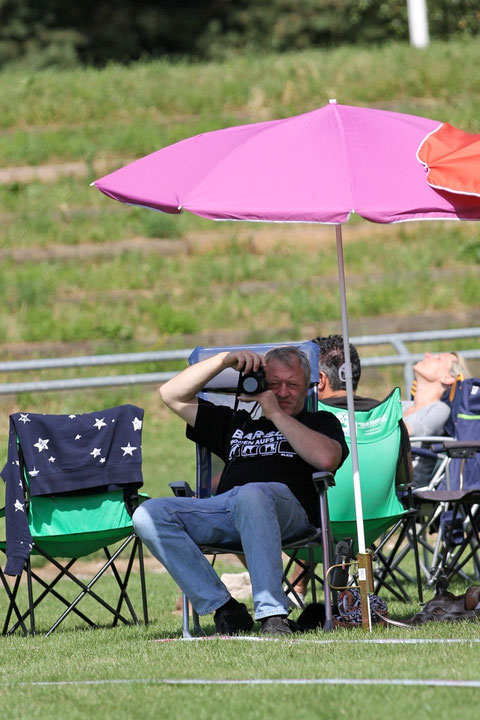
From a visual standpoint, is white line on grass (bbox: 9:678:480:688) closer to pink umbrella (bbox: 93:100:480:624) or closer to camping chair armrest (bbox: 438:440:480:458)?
pink umbrella (bbox: 93:100:480:624)

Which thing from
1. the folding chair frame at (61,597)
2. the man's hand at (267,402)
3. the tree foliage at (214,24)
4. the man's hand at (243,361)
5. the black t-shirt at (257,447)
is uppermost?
the tree foliage at (214,24)

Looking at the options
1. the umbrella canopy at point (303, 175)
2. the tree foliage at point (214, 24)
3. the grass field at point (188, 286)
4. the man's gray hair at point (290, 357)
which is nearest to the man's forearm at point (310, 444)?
the man's gray hair at point (290, 357)

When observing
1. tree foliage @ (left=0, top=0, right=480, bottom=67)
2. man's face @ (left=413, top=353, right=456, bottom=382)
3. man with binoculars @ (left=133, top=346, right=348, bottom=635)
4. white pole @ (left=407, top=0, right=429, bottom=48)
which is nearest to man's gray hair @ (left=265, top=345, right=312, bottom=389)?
man with binoculars @ (left=133, top=346, right=348, bottom=635)

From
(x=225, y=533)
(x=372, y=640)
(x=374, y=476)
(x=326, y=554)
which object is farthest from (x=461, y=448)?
(x=372, y=640)

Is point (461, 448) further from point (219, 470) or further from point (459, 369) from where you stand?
point (219, 470)

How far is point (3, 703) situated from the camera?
3.77 metres

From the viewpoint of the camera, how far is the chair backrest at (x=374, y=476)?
19.5 feet

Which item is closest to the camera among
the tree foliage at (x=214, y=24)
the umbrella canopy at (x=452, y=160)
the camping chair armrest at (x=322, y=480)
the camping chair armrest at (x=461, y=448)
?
the umbrella canopy at (x=452, y=160)

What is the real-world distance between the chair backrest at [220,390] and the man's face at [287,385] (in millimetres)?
205

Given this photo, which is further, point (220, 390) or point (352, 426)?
point (220, 390)

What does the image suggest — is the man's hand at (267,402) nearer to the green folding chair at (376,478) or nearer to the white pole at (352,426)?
the white pole at (352,426)

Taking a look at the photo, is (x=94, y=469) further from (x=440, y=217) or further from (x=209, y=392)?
(x=440, y=217)

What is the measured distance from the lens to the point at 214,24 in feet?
94.2

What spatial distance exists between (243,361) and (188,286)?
921cm
